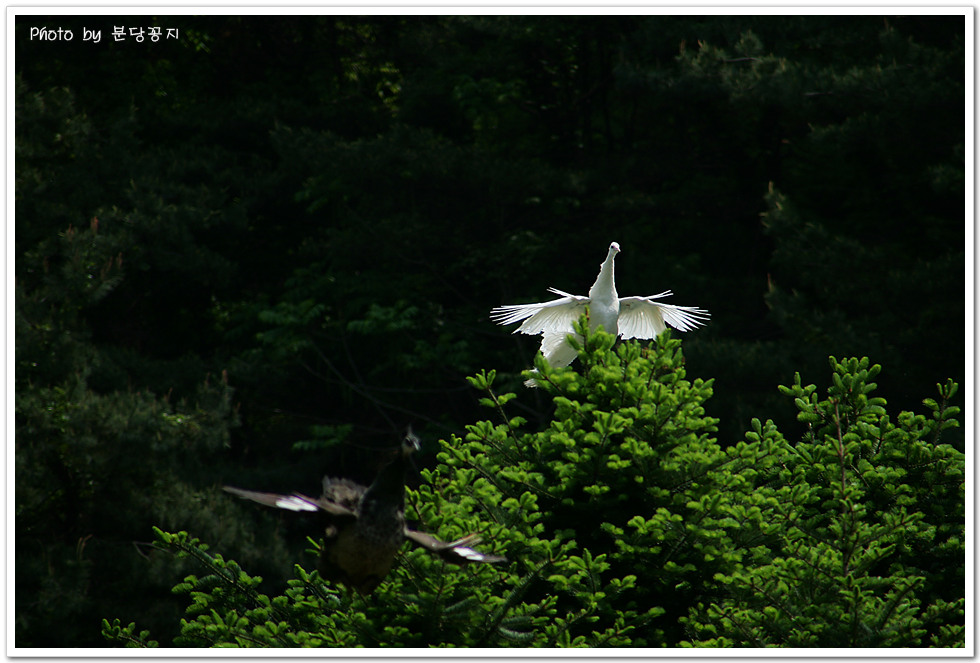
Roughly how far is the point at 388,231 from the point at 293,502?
12481mm

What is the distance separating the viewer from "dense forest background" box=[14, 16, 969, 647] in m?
12.2

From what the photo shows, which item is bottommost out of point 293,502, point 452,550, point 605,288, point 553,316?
point 452,550

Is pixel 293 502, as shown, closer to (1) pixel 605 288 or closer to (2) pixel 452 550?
(2) pixel 452 550

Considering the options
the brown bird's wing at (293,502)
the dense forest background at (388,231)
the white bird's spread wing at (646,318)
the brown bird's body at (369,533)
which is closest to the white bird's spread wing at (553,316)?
the white bird's spread wing at (646,318)

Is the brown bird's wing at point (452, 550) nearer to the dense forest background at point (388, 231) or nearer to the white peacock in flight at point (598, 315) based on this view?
the white peacock in flight at point (598, 315)

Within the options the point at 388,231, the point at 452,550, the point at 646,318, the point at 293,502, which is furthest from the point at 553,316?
the point at 388,231

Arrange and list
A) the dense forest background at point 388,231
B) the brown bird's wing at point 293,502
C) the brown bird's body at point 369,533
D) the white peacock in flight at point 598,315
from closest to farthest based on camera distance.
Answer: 1. the brown bird's wing at point 293,502
2. the brown bird's body at point 369,533
3. the white peacock in flight at point 598,315
4. the dense forest background at point 388,231

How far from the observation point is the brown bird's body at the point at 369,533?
312 cm

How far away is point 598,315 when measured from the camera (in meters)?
5.39

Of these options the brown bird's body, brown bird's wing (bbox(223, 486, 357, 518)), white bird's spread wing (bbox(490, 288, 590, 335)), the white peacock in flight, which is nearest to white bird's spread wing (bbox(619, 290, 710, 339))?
the white peacock in flight

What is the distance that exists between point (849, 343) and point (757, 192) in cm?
460

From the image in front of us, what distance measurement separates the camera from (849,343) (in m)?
11.5

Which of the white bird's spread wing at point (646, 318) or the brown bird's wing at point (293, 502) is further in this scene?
the white bird's spread wing at point (646, 318)

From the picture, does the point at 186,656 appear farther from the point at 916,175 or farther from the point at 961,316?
the point at 916,175
